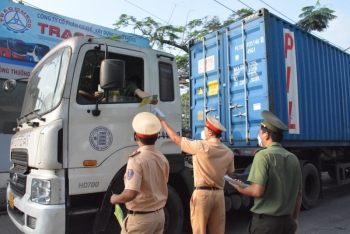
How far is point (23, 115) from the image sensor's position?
395 cm

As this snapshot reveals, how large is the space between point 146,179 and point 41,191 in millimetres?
1229

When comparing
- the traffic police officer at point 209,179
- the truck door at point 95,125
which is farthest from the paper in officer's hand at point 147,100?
the traffic police officer at point 209,179

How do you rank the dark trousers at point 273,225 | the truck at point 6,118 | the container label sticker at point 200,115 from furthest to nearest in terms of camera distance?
the truck at point 6,118 < the container label sticker at point 200,115 < the dark trousers at point 273,225

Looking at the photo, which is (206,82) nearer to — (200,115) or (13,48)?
(200,115)

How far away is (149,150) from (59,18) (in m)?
8.23

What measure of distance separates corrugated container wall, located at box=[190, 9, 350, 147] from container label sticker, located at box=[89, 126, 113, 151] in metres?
2.72

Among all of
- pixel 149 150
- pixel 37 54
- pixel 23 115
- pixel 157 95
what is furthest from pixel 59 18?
pixel 149 150

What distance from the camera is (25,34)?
859 cm

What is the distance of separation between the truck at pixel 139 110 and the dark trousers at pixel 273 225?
1.50 metres

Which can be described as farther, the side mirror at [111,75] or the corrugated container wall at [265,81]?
the corrugated container wall at [265,81]

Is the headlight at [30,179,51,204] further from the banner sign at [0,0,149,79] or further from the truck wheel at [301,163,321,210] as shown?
the banner sign at [0,0,149,79]

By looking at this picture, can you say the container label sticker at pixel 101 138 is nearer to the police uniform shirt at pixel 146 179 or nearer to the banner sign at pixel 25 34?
the police uniform shirt at pixel 146 179

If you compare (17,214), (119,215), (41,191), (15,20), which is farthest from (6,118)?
(119,215)

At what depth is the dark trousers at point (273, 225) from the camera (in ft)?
7.00
